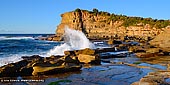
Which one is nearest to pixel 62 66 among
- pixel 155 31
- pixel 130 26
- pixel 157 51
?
pixel 157 51

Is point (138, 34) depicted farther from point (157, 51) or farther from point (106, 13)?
point (157, 51)

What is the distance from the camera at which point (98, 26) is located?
136375mm

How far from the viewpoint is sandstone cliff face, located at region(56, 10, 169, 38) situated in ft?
385

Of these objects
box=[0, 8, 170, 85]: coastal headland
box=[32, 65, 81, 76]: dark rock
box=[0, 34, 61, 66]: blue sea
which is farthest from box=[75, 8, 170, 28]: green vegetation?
box=[32, 65, 81, 76]: dark rock

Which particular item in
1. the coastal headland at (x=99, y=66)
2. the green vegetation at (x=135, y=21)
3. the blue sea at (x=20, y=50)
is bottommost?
the coastal headland at (x=99, y=66)

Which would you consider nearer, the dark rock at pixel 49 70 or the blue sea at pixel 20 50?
the dark rock at pixel 49 70

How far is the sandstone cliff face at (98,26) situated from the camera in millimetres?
117231

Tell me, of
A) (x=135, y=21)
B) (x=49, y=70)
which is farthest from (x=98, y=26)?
(x=49, y=70)

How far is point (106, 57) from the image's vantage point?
105ft

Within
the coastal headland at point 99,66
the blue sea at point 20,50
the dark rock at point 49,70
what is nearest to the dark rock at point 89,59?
the coastal headland at point 99,66

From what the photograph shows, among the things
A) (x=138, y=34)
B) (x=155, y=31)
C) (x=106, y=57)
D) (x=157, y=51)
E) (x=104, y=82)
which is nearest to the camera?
(x=104, y=82)

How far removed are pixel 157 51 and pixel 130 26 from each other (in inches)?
3418

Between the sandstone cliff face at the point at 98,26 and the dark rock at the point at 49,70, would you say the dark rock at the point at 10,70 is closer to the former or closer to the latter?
the dark rock at the point at 49,70

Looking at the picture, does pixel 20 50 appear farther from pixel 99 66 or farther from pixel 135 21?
pixel 135 21
